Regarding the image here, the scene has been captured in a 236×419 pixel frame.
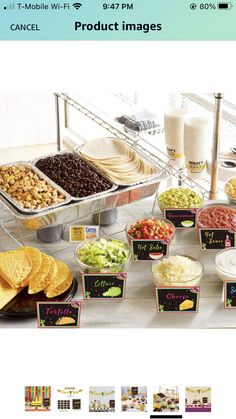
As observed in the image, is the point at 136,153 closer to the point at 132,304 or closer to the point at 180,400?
the point at 132,304

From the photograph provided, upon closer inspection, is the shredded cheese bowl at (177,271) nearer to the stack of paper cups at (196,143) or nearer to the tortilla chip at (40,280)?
the tortilla chip at (40,280)

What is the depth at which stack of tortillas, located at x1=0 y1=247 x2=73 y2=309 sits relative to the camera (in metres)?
2.01

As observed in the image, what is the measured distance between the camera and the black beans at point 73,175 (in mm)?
2307

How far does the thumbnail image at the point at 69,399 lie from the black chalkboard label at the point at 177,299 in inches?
14.0

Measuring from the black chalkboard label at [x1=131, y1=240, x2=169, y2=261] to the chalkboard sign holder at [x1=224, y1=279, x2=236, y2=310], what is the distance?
286mm

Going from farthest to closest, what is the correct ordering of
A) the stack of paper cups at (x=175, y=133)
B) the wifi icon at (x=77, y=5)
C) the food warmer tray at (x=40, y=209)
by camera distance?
the stack of paper cups at (x=175, y=133) < the food warmer tray at (x=40, y=209) < the wifi icon at (x=77, y=5)

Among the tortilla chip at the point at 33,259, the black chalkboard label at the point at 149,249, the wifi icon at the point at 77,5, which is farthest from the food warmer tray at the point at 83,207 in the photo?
the wifi icon at the point at 77,5

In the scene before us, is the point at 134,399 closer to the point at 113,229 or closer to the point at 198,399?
the point at 198,399

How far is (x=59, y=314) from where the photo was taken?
1.94 m

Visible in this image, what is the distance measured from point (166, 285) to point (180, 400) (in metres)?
0.35

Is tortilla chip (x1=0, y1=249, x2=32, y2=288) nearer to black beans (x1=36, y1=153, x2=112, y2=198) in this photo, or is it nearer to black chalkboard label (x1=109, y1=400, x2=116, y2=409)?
black beans (x1=36, y1=153, x2=112, y2=198)

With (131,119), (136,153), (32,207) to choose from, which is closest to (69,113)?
(131,119)

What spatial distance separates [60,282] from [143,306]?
28 centimetres

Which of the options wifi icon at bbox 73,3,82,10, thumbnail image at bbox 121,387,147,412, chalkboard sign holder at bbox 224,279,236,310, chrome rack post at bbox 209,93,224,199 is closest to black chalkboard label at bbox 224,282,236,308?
chalkboard sign holder at bbox 224,279,236,310
